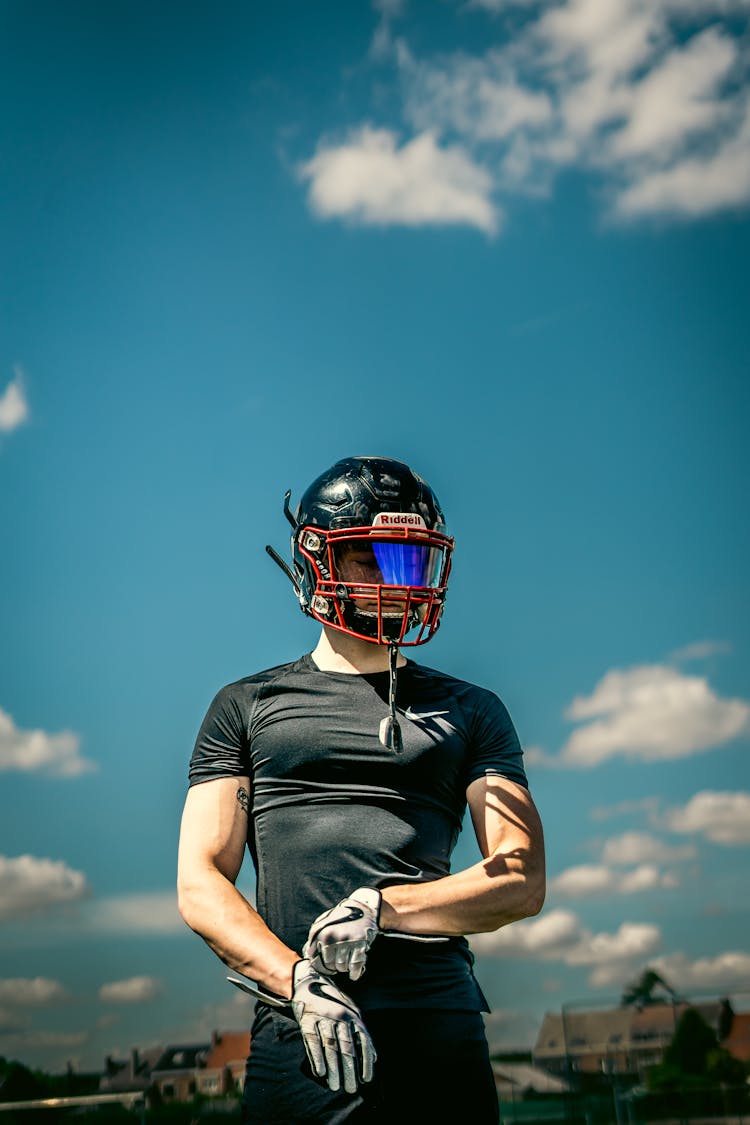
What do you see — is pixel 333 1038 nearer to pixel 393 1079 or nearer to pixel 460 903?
pixel 393 1079

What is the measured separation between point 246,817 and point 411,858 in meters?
0.46

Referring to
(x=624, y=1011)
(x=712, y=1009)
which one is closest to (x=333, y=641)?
(x=712, y=1009)

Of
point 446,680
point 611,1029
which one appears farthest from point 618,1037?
point 446,680

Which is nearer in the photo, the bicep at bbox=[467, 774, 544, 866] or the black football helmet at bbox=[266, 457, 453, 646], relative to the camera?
the bicep at bbox=[467, 774, 544, 866]

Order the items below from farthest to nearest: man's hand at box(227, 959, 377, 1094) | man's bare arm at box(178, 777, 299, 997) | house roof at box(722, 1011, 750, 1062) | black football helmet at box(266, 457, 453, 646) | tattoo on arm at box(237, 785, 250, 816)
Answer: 1. house roof at box(722, 1011, 750, 1062)
2. black football helmet at box(266, 457, 453, 646)
3. tattoo on arm at box(237, 785, 250, 816)
4. man's bare arm at box(178, 777, 299, 997)
5. man's hand at box(227, 959, 377, 1094)

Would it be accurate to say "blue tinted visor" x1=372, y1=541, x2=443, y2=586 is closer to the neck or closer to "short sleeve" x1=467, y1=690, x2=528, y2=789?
the neck

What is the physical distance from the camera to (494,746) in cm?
296

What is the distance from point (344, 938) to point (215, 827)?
498 millimetres

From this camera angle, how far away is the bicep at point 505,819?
2730 mm

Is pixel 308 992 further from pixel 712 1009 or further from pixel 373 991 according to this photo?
pixel 712 1009

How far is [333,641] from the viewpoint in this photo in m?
3.18

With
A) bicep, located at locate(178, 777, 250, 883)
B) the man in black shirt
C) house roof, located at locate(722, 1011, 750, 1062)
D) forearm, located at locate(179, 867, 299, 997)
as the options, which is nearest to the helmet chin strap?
the man in black shirt

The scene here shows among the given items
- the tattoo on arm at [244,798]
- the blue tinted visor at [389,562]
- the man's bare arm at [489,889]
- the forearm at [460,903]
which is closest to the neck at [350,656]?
the blue tinted visor at [389,562]

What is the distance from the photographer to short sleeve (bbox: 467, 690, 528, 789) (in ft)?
9.56
